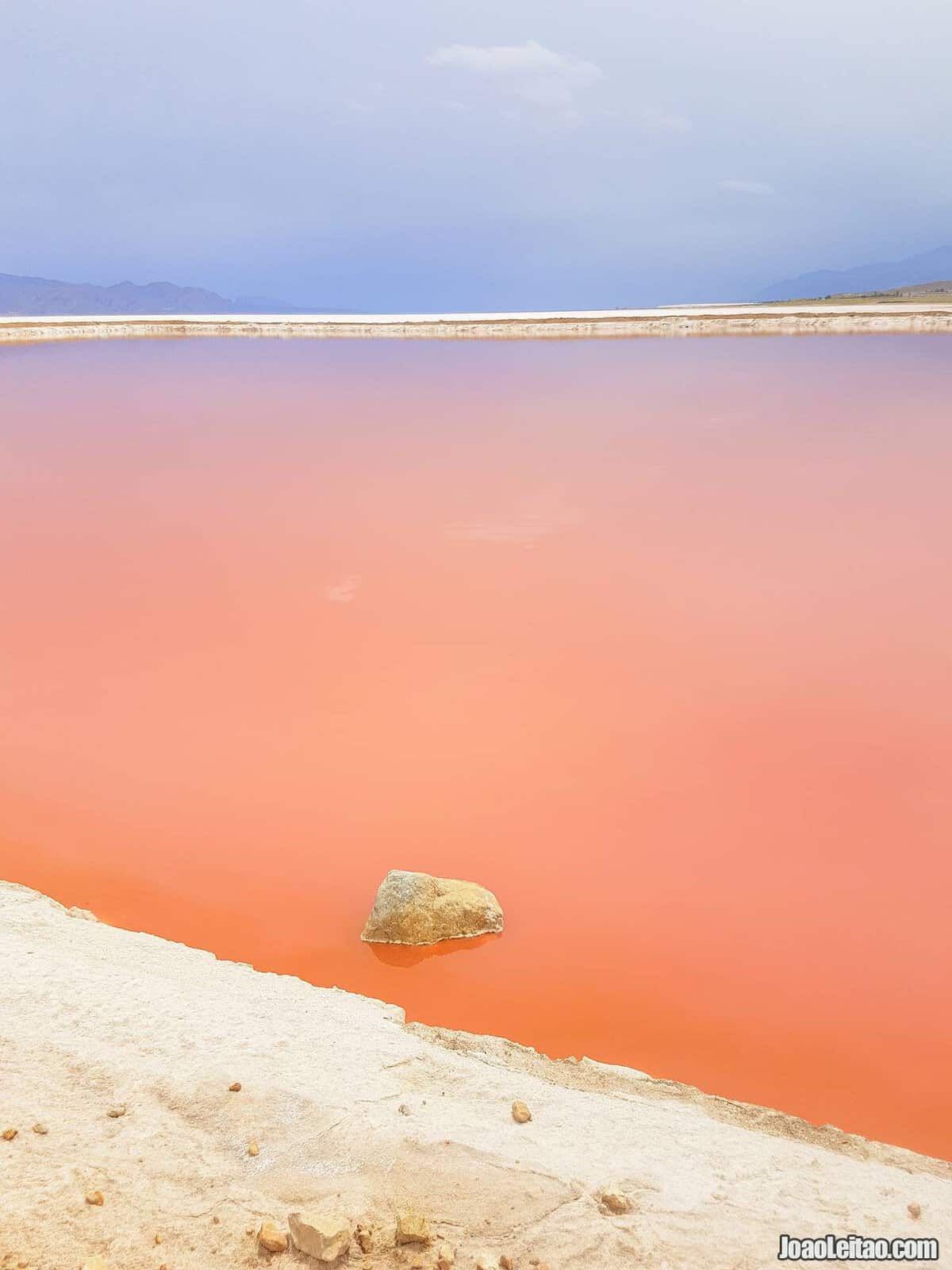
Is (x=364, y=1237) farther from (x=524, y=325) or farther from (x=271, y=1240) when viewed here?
(x=524, y=325)

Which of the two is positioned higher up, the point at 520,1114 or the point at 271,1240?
the point at 271,1240

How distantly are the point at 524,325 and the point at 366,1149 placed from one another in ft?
71.8

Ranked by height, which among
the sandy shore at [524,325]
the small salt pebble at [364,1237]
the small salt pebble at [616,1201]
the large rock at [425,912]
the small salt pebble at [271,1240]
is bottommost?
the large rock at [425,912]

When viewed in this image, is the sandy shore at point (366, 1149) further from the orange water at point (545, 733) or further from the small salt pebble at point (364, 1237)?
the orange water at point (545, 733)

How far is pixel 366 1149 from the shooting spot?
2195mm

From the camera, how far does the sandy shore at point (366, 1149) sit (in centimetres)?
193

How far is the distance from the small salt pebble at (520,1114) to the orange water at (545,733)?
2.08 ft

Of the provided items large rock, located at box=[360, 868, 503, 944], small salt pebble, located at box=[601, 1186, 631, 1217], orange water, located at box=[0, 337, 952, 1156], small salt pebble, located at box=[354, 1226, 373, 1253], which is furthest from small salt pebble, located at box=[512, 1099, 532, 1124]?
large rock, located at box=[360, 868, 503, 944]

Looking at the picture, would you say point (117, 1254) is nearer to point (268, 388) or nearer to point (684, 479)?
point (684, 479)

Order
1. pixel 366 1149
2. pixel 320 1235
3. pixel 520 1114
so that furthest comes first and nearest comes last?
pixel 520 1114
pixel 366 1149
pixel 320 1235

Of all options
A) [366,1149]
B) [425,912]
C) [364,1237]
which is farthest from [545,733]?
[364,1237]

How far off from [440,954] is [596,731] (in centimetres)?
158

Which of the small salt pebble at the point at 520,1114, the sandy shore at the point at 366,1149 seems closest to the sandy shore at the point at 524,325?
the sandy shore at the point at 366,1149

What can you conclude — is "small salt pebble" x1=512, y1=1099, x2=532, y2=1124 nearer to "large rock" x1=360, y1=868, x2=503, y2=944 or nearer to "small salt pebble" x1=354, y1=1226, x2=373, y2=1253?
"small salt pebble" x1=354, y1=1226, x2=373, y2=1253
